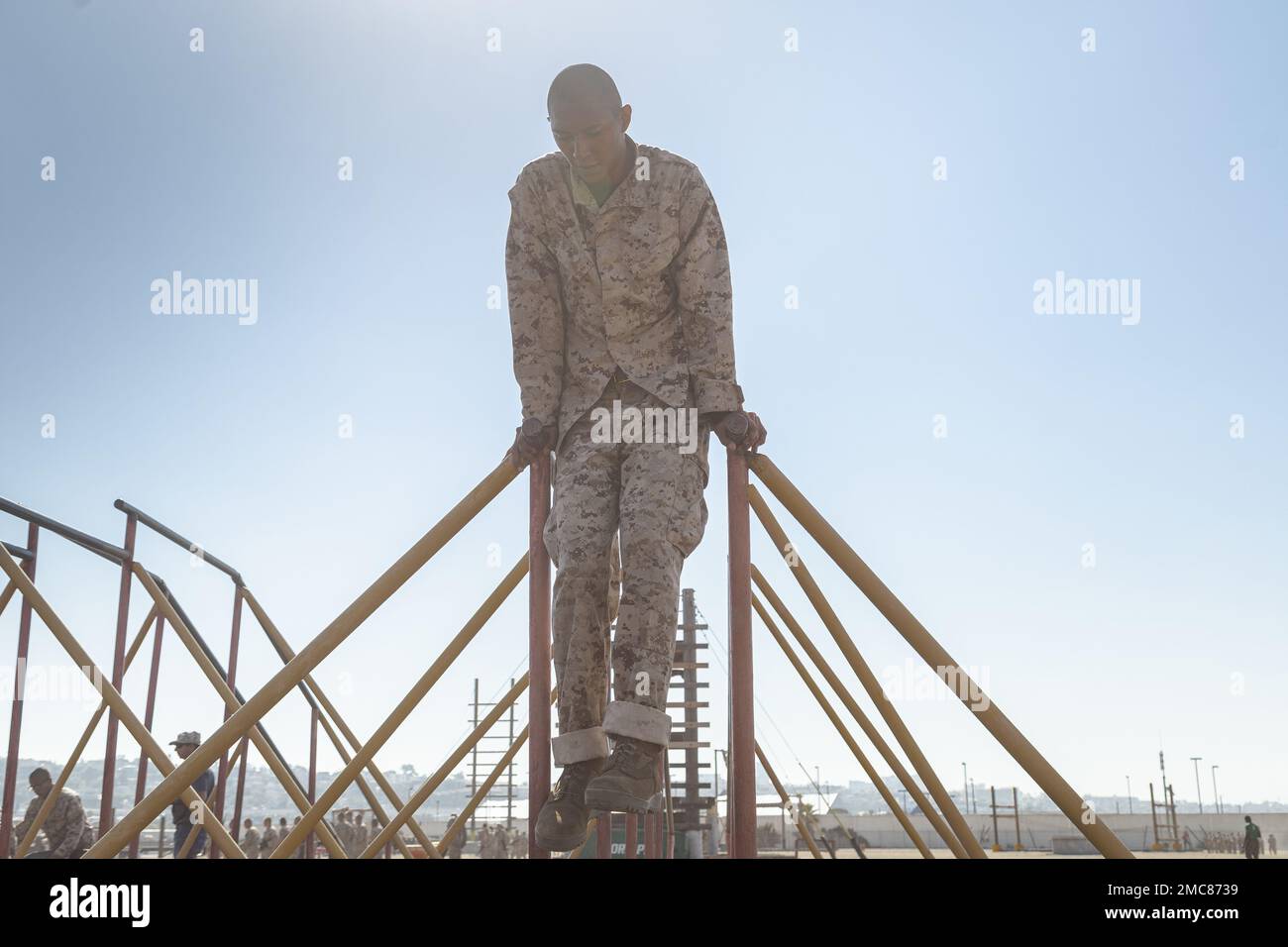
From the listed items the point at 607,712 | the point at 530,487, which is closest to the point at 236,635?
the point at 530,487

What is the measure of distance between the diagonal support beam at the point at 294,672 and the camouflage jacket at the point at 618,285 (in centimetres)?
49

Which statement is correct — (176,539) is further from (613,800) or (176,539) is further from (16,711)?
(613,800)

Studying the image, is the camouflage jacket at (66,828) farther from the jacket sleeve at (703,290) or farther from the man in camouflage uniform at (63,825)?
the jacket sleeve at (703,290)

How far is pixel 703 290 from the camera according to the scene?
2877 mm

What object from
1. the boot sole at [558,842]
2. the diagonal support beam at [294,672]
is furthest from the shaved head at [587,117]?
the boot sole at [558,842]

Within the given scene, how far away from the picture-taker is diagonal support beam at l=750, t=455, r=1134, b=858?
7.11 feet

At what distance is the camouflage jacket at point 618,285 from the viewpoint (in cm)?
286

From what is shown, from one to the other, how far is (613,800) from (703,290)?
1.45 m

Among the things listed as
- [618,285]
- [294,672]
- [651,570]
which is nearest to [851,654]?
[651,570]

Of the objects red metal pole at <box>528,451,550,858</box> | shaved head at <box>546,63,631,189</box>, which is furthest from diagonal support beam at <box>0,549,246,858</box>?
shaved head at <box>546,63,631,189</box>

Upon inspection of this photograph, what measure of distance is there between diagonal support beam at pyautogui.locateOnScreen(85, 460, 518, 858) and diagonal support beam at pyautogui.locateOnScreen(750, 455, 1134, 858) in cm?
87

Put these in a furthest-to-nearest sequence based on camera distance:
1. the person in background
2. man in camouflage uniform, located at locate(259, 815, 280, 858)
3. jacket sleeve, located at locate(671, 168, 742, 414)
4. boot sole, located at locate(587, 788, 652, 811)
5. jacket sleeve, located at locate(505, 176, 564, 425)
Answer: man in camouflage uniform, located at locate(259, 815, 280, 858), the person in background, jacket sleeve, located at locate(505, 176, 564, 425), jacket sleeve, located at locate(671, 168, 742, 414), boot sole, located at locate(587, 788, 652, 811)

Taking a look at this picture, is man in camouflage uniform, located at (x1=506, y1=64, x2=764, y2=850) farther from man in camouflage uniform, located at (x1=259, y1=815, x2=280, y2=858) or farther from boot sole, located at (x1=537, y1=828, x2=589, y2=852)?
man in camouflage uniform, located at (x1=259, y1=815, x2=280, y2=858)
